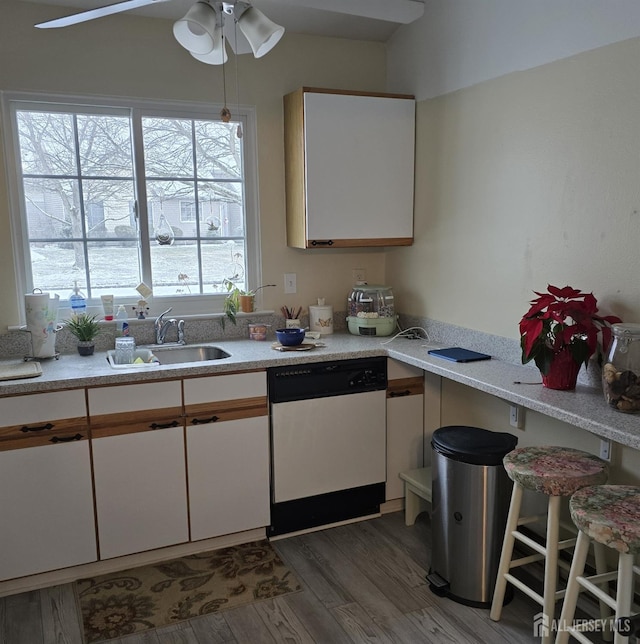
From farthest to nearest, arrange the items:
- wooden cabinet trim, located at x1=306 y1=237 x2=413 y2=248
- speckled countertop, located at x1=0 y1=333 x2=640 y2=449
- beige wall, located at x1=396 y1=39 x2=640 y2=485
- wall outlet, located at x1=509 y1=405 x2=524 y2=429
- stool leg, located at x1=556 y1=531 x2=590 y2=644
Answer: wooden cabinet trim, located at x1=306 y1=237 x2=413 y2=248 → wall outlet, located at x1=509 y1=405 x2=524 y2=429 → beige wall, located at x1=396 y1=39 x2=640 y2=485 → speckled countertop, located at x1=0 y1=333 x2=640 y2=449 → stool leg, located at x1=556 y1=531 x2=590 y2=644

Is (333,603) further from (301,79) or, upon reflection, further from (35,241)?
(301,79)

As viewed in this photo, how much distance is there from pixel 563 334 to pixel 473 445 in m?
0.56

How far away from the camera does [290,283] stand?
11.5 ft

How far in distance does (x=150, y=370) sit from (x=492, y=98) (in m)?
1.93

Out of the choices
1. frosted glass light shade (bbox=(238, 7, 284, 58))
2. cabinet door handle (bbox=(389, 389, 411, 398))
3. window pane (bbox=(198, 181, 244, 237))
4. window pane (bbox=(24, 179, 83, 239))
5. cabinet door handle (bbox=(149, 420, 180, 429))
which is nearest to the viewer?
frosted glass light shade (bbox=(238, 7, 284, 58))

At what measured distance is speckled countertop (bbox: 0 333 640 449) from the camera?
6.52 ft

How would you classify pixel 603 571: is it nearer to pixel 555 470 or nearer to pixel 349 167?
pixel 555 470

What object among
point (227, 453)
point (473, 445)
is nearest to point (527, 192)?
point (473, 445)

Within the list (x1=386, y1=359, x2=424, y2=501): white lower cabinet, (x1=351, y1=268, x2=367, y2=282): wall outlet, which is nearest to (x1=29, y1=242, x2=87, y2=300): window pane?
(x1=351, y1=268, x2=367, y2=282): wall outlet

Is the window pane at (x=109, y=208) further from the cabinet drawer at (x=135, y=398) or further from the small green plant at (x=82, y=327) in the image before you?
the cabinet drawer at (x=135, y=398)

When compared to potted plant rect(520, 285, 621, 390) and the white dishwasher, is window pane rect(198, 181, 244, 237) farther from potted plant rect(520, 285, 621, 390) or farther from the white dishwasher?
potted plant rect(520, 285, 621, 390)

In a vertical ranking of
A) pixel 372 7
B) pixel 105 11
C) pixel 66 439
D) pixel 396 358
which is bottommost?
pixel 66 439

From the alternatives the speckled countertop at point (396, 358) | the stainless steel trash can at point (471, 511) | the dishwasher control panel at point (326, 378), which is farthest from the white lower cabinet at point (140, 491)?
the stainless steel trash can at point (471, 511)

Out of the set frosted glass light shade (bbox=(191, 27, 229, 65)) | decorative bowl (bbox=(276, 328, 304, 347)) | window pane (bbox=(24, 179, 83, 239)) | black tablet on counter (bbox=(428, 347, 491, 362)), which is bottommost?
black tablet on counter (bbox=(428, 347, 491, 362))
